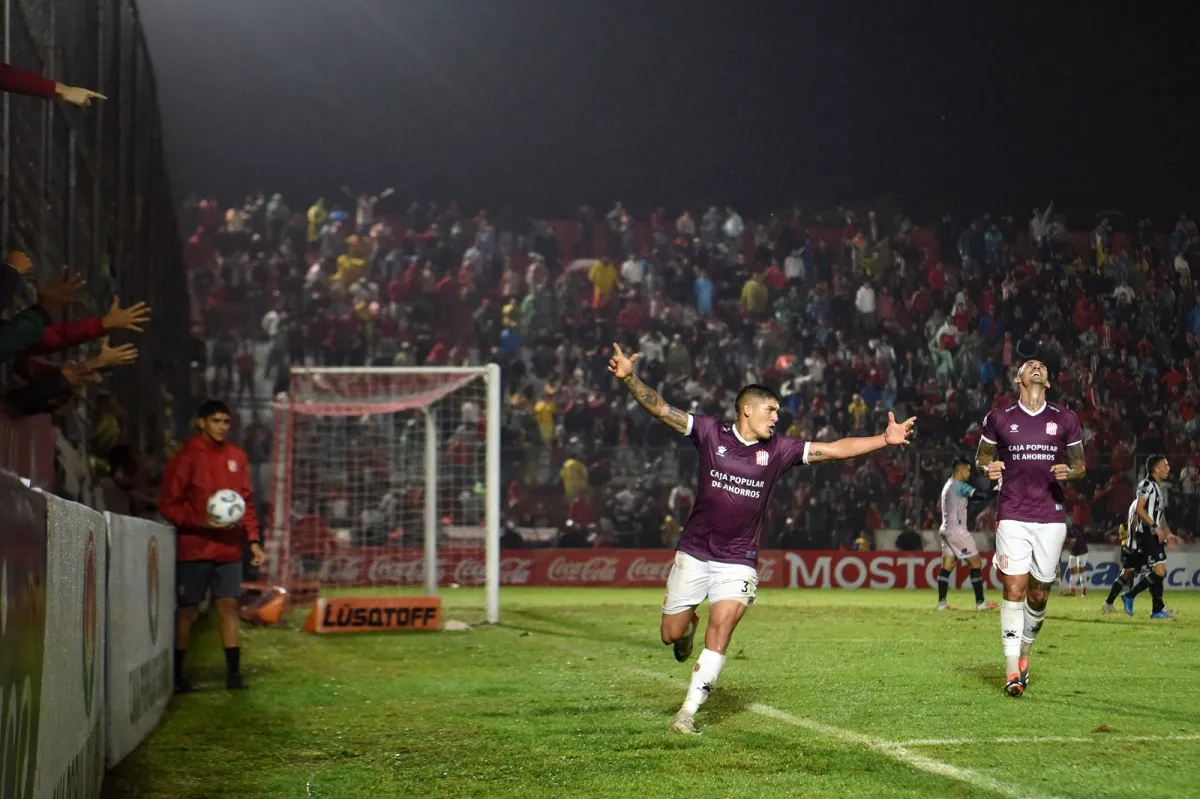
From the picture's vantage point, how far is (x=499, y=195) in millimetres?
39812

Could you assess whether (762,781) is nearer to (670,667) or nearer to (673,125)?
(670,667)

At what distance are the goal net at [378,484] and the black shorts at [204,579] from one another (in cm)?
751

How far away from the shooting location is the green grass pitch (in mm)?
6070

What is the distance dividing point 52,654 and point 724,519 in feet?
15.7

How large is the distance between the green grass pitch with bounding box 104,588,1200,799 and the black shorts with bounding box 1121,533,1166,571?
10.5 ft

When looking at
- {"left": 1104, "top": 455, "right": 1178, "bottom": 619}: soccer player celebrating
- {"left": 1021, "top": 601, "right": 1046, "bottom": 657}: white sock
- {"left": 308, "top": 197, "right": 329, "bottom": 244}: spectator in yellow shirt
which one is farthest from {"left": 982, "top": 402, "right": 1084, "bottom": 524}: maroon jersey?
{"left": 308, "top": 197, "right": 329, "bottom": 244}: spectator in yellow shirt

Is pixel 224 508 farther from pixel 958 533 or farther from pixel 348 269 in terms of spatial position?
pixel 348 269

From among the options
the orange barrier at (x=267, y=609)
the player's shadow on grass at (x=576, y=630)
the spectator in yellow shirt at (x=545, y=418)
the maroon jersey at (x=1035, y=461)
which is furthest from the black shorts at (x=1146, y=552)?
the spectator in yellow shirt at (x=545, y=418)

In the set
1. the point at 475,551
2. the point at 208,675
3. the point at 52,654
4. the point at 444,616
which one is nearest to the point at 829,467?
the point at 475,551

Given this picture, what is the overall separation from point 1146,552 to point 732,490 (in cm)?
1168

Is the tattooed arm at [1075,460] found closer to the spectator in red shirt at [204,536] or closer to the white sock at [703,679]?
the white sock at [703,679]

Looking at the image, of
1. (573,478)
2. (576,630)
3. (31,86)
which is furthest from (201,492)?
(573,478)

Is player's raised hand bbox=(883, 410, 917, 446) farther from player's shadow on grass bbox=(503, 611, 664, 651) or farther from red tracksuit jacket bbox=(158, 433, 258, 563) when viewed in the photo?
player's shadow on grass bbox=(503, 611, 664, 651)

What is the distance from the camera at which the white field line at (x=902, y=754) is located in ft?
18.8
